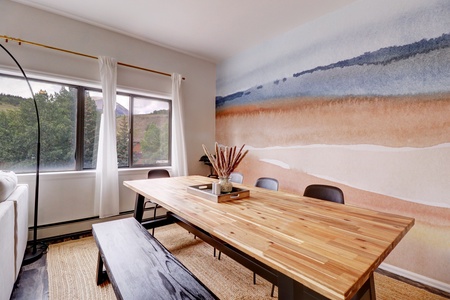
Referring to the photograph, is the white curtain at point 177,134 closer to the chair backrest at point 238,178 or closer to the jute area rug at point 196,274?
the chair backrest at point 238,178

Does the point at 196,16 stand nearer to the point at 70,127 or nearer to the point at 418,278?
the point at 70,127

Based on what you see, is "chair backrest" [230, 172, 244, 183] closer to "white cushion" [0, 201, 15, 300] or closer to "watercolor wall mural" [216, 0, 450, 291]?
"watercolor wall mural" [216, 0, 450, 291]

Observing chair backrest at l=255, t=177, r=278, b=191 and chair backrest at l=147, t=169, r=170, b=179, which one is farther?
chair backrest at l=147, t=169, r=170, b=179

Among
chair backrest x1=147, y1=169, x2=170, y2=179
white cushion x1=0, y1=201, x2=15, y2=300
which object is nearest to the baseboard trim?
chair backrest x1=147, y1=169, x2=170, y2=179

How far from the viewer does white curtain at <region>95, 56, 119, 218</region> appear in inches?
113

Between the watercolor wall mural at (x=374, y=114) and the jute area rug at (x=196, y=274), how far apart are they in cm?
40

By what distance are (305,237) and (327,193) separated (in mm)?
1053

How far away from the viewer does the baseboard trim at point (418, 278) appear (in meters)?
1.84

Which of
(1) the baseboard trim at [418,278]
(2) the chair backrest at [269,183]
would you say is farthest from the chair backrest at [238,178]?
(1) the baseboard trim at [418,278]

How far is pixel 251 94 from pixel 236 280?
2756 mm

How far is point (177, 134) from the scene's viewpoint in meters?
3.64

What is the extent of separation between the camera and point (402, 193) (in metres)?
2.09

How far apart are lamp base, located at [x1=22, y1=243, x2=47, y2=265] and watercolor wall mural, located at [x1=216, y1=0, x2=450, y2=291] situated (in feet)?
9.79

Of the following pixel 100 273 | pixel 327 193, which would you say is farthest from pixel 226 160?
pixel 100 273
